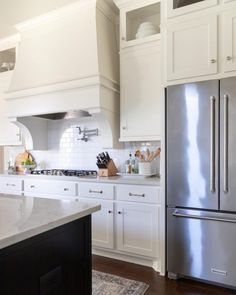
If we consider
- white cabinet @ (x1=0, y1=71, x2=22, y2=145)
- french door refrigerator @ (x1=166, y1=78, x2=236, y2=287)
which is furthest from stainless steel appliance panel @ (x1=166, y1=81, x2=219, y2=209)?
white cabinet @ (x1=0, y1=71, x2=22, y2=145)

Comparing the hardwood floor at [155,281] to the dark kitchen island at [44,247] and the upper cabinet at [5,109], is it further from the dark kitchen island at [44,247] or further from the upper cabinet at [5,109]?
the upper cabinet at [5,109]

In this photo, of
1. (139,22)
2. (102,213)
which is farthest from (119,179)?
(139,22)

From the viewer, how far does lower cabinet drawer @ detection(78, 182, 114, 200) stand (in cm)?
279

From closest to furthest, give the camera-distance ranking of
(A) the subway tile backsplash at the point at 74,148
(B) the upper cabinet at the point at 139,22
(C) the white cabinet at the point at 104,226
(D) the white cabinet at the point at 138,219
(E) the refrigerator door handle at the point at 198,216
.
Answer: (E) the refrigerator door handle at the point at 198,216, (D) the white cabinet at the point at 138,219, (C) the white cabinet at the point at 104,226, (B) the upper cabinet at the point at 139,22, (A) the subway tile backsplash at the point at 74,148

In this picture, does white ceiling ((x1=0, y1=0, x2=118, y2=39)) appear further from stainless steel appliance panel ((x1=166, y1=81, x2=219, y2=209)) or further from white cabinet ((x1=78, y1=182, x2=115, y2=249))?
white cabinet ((x1=78, y1=182, x2=115, y2=249))

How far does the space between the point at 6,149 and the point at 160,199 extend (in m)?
3.12

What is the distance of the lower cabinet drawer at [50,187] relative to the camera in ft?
9.93

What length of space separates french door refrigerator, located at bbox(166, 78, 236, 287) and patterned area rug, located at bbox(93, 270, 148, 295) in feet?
1.18

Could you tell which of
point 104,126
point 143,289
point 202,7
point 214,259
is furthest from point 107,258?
point 202,7

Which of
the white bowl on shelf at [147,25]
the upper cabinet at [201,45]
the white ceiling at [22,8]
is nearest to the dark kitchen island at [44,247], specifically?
the upper cabinet at [201,45]

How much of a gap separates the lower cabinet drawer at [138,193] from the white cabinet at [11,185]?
149 centimetres

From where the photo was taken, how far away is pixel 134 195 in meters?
2.65

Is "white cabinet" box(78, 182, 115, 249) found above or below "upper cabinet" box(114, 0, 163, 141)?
below

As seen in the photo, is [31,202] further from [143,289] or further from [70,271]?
[143,289]
